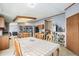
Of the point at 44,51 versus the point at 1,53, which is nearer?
the point at 44,51

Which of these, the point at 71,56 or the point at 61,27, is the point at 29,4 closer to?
the point at 61,27

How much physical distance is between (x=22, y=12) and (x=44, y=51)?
28.6 inches

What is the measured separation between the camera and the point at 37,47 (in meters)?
1.57

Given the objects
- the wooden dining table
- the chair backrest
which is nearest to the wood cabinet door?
the wooden dining table

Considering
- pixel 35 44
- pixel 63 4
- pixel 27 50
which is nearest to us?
pixel 27 50

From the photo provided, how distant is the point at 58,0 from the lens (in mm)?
1566

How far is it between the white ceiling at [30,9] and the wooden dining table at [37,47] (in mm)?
435

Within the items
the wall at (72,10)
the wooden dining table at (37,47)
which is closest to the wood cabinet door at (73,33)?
the wall at (72,10)

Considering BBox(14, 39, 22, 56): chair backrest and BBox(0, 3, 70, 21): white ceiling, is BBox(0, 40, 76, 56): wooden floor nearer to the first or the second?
BBox(14, 39, 22, 56): chair backrest

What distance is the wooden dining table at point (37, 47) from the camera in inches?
58.1

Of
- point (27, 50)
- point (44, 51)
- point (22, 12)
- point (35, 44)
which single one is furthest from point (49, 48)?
point (22, 12)

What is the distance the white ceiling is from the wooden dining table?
435 mm

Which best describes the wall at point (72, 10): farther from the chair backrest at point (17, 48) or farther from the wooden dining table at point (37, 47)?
the chair backrest at point (17, 48)

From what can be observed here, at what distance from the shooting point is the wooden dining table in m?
1.48
